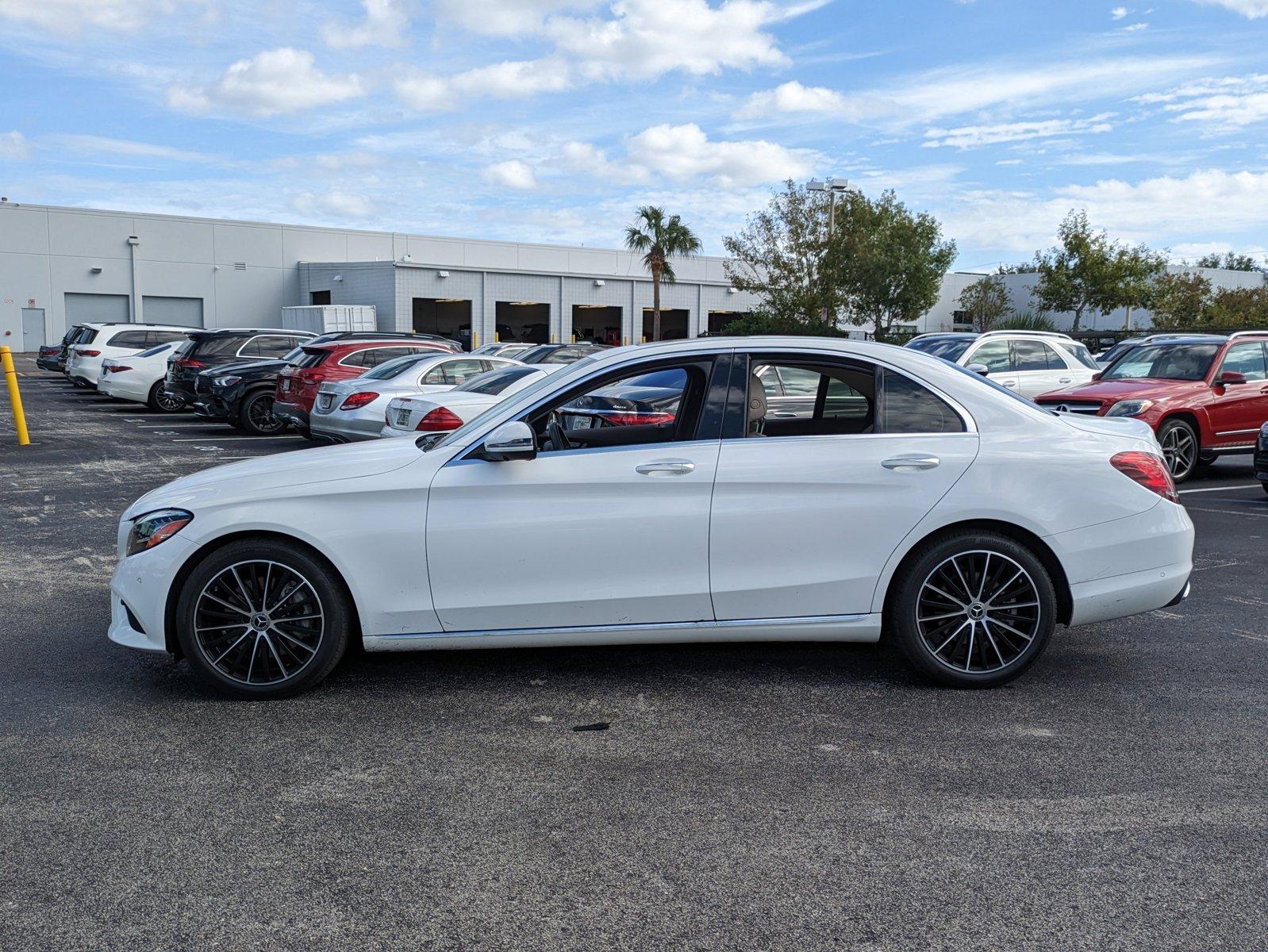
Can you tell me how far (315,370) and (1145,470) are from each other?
45.3 feet

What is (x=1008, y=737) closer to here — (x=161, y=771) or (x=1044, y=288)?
(x=161, y=771)

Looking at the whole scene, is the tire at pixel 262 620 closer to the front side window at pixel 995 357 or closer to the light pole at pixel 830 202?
the front side window at pixel 995 357

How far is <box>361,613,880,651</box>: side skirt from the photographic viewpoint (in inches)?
200

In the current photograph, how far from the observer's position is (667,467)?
5074mm

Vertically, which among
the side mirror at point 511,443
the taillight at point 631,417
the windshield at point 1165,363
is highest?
the windshield at point 1165,363

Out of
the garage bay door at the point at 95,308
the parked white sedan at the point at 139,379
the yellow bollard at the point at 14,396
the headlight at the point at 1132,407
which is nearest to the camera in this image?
the headlight at the point at 1132,407

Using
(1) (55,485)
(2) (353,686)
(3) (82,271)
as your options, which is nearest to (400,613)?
(2) (353,686)

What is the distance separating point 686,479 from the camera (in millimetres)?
5078

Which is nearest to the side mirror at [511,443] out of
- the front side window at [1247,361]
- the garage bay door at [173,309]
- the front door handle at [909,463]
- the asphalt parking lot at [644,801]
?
the asphalt parking lot at [644,801]

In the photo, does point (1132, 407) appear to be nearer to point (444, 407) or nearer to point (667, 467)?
point (444, 407)

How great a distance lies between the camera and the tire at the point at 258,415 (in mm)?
18984

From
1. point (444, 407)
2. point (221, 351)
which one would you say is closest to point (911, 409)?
point (444, 407)

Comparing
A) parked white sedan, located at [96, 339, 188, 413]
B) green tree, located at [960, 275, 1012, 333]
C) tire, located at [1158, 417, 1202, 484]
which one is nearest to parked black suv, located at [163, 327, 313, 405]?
parked white sedan, located at [96, 339, 188, 413]

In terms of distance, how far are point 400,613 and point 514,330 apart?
6084 cm
